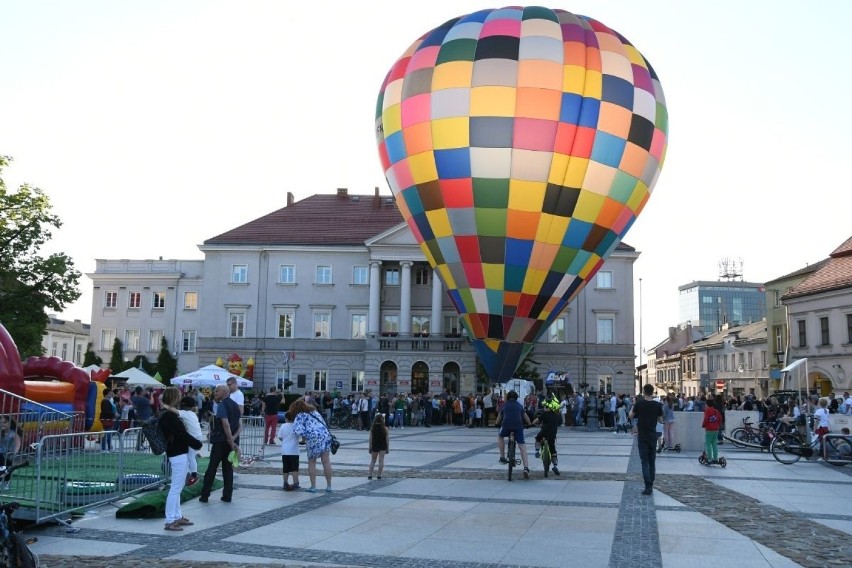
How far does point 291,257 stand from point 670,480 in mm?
44147

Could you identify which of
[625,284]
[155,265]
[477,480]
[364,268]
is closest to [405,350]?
[364,268]

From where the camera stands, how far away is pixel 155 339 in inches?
2466

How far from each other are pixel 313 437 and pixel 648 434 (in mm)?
5422

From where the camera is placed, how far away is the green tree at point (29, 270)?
1414 inches

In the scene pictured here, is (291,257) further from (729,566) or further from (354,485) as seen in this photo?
(729,566)

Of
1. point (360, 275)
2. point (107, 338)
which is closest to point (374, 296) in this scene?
point (360, 275)

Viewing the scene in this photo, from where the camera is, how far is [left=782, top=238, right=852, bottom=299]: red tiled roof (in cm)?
4275

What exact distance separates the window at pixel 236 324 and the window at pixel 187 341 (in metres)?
7.80

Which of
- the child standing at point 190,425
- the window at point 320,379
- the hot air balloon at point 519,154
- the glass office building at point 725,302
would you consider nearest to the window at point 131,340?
the window at point 320,379

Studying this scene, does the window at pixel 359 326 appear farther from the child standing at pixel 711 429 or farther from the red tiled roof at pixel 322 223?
the child standing at pixel 711 429

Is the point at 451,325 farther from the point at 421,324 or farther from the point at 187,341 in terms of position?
the point at 187,341

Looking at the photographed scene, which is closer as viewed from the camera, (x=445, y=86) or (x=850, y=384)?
(x=445, y=86)

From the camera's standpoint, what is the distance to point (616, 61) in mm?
18781

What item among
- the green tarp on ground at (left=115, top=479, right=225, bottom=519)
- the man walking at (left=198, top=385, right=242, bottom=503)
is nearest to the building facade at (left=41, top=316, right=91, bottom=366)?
the man walking at (left=198, top=385, right=242, bottom=503)
